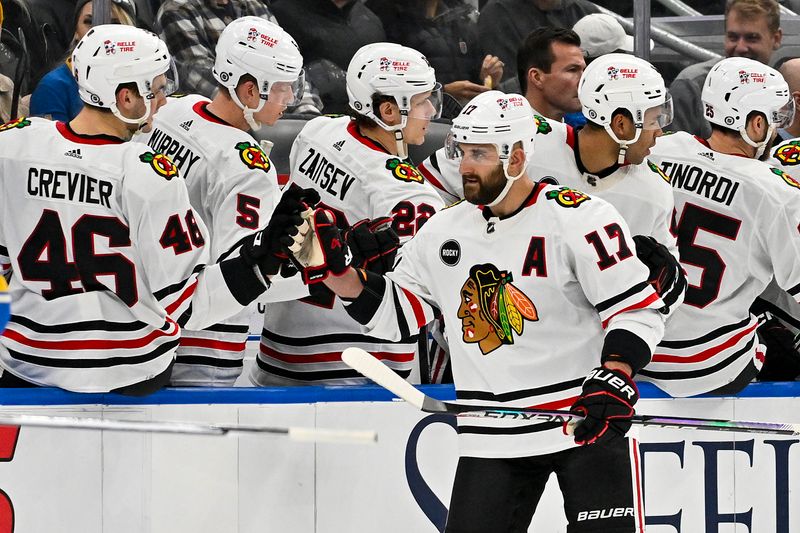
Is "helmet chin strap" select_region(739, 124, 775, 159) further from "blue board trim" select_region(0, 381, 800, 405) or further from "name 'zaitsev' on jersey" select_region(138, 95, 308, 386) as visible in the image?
"name 'zaitsev' on jersey" select_region(138, 95, 308, 386)

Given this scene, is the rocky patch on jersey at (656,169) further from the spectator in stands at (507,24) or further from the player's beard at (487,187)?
the spectator in stands at (507,24)

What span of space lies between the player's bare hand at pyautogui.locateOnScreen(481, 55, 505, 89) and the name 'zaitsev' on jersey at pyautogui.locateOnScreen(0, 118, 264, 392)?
1.82 metres

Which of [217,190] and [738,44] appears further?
[738,44]

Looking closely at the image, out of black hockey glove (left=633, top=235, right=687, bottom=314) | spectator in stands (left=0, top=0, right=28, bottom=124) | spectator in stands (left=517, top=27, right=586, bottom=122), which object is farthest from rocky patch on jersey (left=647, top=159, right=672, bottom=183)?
spectator in stands (left=0, top=0, right=28, bottom=124)

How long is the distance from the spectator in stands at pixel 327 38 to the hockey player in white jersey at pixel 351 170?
0.77m

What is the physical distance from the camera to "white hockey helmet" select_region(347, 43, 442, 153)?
396 cm

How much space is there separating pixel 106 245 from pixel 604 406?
53.8 inches

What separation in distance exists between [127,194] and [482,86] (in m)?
1.94

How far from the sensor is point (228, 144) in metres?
3.83

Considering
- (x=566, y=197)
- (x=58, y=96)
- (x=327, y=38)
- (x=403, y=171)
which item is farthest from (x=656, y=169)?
(x=58, y=96)

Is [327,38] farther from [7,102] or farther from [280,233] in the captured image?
[280,233]

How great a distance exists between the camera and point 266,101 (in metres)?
3.97

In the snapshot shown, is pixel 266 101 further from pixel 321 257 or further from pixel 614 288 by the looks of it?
pixel 614 288

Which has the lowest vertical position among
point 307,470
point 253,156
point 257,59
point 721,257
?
point 307,470
